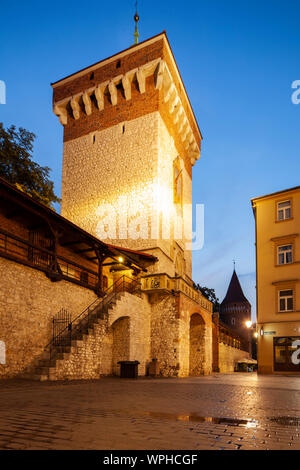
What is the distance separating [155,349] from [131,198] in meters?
9.89

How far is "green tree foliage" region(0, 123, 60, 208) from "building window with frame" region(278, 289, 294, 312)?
15525 mm

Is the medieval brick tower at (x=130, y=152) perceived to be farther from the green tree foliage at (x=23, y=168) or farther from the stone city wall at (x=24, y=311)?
the stone city wall at (x=24, y=311)

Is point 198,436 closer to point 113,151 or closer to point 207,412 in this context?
point 207,412

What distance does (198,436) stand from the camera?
3.92 metres

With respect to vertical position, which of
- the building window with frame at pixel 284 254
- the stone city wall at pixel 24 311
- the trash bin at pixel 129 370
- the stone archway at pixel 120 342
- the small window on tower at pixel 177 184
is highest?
the small window on tower at pixel 177 184

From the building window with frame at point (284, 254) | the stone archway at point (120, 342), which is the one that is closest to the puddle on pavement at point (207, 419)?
the stone archway at point (120, 342)

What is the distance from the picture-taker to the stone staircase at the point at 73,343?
1255cm

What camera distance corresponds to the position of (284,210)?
2555 cm

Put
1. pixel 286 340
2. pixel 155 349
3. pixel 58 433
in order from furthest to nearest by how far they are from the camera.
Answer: pixel 286 340 → pixel 155 349 → pixel 58 433

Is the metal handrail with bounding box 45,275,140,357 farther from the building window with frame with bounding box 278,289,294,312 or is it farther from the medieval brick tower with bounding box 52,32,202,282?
the building window with frame with bounding box 278,289,294,312

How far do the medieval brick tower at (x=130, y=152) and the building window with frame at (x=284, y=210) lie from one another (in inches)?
281

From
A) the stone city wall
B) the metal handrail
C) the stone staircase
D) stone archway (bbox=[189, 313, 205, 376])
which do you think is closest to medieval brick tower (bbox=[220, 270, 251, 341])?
stone archway (bbox=[189, 313, 205, 376])

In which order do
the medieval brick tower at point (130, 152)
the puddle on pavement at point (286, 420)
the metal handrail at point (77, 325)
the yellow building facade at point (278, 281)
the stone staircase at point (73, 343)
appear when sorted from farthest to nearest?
the medieval brick tower at point (130, 152) < the yellow building facade at point (278, 281) < the metal handrail at point (77, 325) < the stone staircase at point (73, 343) < the puddle on pavement at point (286, 420)

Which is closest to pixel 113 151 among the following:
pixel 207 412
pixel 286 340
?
pixel 286 340
